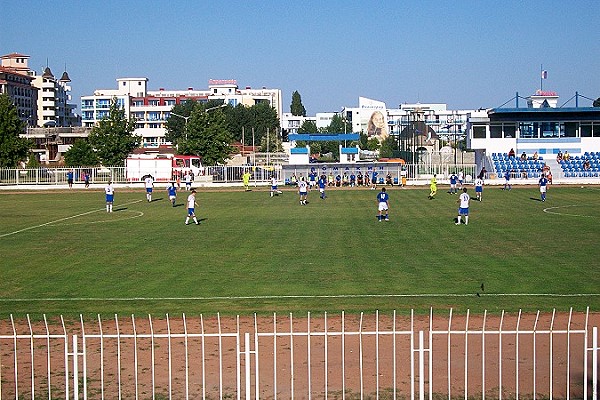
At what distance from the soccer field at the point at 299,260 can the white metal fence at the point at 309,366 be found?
382cm

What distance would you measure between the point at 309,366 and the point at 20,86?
148 m

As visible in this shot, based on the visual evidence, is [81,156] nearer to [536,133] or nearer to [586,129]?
[536,133]

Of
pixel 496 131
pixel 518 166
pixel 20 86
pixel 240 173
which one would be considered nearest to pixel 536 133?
pixel 496 131

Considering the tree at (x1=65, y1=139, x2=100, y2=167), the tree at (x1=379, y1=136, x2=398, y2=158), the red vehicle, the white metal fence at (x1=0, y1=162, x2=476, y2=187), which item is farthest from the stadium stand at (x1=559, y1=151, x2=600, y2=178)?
the tree at (x1=379, y1=136, x2=398, y2=158)

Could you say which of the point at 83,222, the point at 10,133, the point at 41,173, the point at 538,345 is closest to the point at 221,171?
the point at 41,173

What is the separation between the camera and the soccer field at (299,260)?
2270 cm

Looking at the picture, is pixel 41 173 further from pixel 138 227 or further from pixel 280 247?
pixel 280 247

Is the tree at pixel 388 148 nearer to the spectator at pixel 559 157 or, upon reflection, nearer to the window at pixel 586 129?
the window at pixel 586 129

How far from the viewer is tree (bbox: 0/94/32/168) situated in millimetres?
92500

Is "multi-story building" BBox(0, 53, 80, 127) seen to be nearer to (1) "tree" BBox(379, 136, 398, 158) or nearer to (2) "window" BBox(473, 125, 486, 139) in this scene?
(1) "tree" BBox(379, 136, 398, 158)

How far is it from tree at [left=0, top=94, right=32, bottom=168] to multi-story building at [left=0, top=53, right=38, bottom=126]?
1914 inches

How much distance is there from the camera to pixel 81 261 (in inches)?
1200

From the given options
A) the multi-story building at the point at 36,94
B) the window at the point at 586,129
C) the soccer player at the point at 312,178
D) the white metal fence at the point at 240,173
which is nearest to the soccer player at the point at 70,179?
the white metal fence at the point at 240,173

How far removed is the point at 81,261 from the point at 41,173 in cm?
5884
